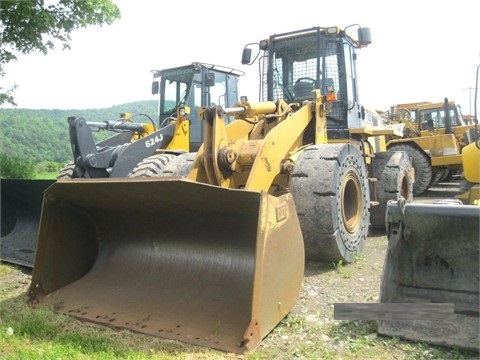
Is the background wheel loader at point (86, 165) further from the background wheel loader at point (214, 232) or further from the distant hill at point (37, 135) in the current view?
the distant hill at point (37, 135)

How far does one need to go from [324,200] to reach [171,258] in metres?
1.50

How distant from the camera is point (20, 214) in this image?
6.00 metres

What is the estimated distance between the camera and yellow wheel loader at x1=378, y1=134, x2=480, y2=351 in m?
2.88

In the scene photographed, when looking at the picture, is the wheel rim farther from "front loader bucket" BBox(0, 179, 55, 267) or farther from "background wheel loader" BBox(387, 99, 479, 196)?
"background wheel loader" BBox(387, 99, 479, 196)

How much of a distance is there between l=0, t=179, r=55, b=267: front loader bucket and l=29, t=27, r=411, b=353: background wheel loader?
71.1 inches

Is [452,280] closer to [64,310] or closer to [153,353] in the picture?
[153,353]

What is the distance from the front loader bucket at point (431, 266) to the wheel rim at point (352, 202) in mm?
1800

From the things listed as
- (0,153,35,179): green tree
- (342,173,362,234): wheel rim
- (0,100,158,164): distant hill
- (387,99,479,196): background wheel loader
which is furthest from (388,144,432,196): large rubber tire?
(0,100,158,164): distant hill

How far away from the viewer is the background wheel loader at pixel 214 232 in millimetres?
3092

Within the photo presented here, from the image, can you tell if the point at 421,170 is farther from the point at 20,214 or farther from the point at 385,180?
the point at 20,214

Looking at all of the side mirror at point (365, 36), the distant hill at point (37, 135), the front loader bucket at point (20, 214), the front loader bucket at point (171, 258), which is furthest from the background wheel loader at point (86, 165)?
the distant hill at point (37, 135)

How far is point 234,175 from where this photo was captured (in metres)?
4.53

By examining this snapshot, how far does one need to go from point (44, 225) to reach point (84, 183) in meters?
0.58

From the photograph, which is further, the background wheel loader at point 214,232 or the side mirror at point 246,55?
the side mirror at point 246,55
